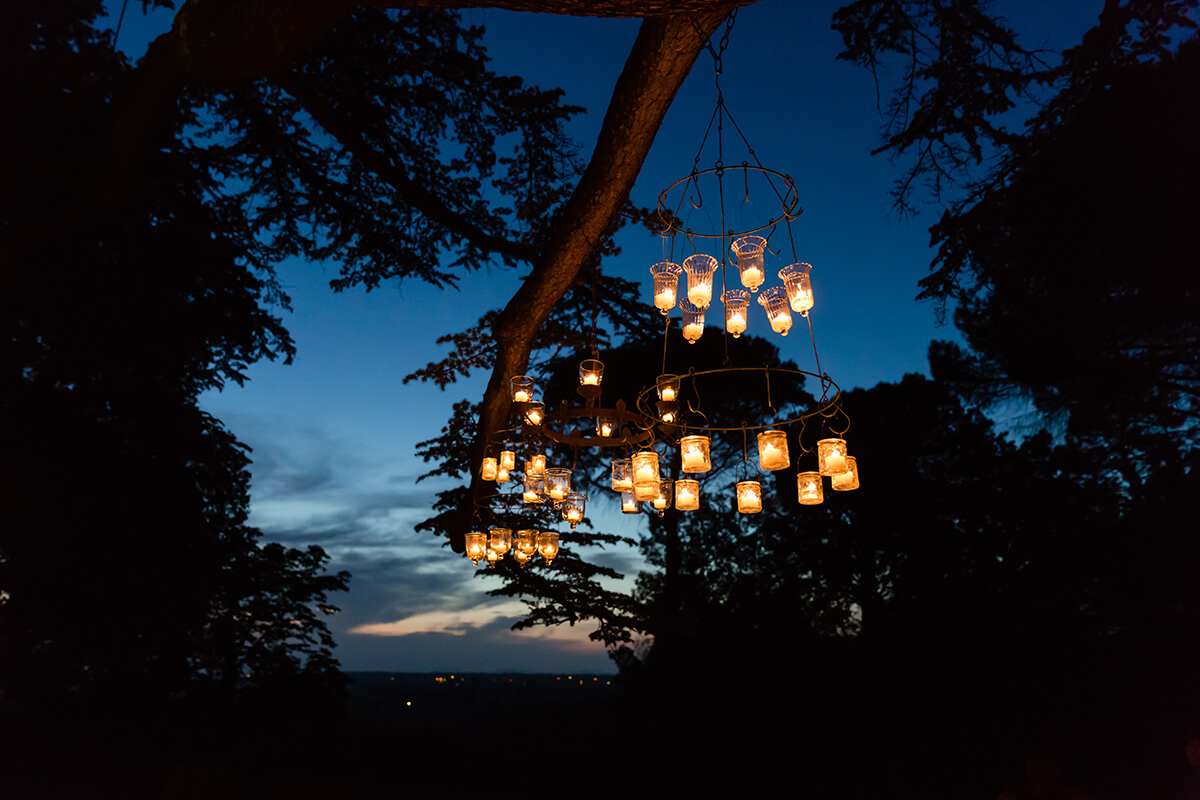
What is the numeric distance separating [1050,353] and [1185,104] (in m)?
2.25

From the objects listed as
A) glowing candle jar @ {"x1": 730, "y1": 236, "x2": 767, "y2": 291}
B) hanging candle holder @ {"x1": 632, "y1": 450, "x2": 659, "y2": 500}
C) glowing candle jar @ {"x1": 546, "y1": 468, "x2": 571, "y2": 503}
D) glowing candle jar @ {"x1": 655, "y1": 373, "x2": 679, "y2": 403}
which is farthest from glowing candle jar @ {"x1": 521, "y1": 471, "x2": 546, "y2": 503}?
glowing candle jar @ {"x1": 730, "y1": 236, "x2": 767, "y2": 291}

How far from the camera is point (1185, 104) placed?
4.85 m

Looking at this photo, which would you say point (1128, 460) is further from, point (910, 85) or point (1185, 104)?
point (910, 85)

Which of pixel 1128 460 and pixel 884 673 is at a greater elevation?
pixel 1128 460

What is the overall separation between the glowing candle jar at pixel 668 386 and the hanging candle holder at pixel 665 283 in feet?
1.06

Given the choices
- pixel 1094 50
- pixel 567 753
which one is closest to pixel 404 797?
pixel 567 753

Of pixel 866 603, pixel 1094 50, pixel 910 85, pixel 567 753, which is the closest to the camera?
pixel 910 85

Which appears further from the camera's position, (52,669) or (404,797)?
(52,669)

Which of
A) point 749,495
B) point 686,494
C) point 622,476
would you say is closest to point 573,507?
point 622,476

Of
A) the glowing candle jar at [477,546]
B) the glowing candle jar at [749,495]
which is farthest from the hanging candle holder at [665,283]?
the glowing candle jar at [477,546]

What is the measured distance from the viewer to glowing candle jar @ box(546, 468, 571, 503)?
3500 mm

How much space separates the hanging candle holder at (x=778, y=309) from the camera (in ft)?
8.68

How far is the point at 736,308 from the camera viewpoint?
2777mm

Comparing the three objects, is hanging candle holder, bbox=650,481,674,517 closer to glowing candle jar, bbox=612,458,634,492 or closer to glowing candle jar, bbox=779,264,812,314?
glowing candle jar, bbox=612,458,634,492
